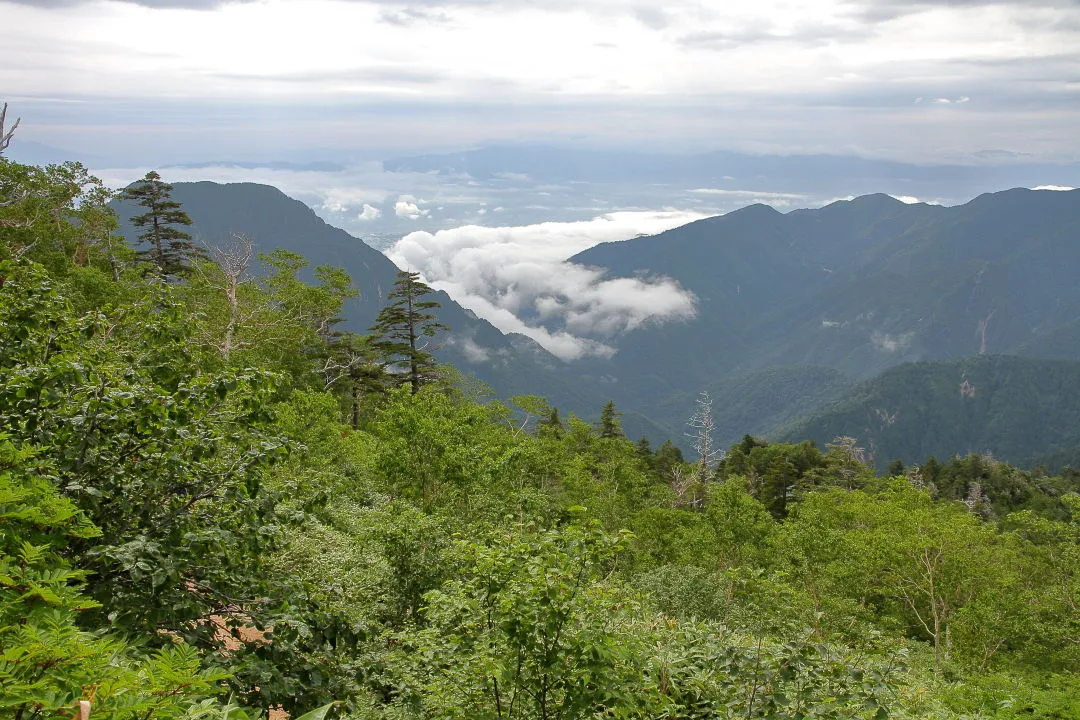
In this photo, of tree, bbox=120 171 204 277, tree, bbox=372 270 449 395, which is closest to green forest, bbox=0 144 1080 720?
tree, bbox=372 270 449 395

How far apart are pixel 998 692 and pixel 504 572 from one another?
848 centimetres

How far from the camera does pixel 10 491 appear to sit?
→ 3.95 metres

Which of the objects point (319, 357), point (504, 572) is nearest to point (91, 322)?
point (504, 572)

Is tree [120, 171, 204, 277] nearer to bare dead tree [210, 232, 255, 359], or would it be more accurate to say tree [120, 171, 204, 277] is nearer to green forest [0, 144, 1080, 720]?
bare dead tree [210, 232, 255, 359]

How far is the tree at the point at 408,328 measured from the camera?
42.3m

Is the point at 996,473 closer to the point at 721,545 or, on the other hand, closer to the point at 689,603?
the point at 721,545

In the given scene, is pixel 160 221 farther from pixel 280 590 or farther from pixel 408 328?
pixel 280 590

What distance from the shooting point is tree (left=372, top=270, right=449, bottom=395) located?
42.3 m

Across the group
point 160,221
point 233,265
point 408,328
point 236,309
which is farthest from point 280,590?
point 160,221

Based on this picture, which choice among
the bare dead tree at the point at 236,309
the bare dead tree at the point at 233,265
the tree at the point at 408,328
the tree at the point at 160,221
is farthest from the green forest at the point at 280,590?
the tree at the point at 160,221

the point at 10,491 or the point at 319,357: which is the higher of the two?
the point at 10,491

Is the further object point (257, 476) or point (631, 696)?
point (631, 696)

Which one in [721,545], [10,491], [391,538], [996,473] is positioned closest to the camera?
[10,491]

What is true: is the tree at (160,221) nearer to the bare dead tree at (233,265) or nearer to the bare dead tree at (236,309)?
the bare dead tree at (236,309)
